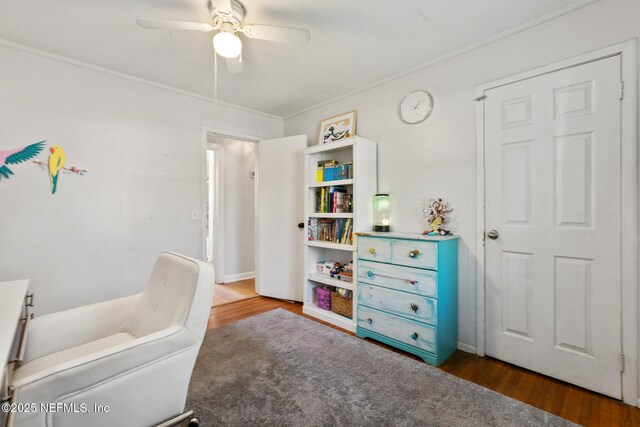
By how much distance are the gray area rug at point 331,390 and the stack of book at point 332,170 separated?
5.01 ft

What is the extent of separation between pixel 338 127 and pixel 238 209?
7.36 ft

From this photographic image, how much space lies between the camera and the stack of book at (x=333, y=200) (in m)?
2.83

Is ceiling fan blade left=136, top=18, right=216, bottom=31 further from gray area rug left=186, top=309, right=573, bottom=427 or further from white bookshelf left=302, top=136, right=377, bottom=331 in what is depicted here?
gray area rug left=186, top=309, right=573, bottom=427

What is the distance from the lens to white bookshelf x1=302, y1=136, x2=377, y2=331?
263 centimetres

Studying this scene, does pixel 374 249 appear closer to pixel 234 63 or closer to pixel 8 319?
pixel 234 63

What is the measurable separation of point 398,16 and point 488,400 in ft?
8.03

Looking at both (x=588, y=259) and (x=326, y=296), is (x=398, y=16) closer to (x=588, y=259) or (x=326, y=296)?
(x=588, y=259)

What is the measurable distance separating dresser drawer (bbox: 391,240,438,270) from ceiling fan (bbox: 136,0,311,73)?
158cm

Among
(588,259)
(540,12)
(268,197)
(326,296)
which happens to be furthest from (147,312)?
(540,12)

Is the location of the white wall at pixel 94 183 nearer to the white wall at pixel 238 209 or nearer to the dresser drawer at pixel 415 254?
the white wall at pixel 238 209

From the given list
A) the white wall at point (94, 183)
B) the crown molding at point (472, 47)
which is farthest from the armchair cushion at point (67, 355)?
the crown molding at point (472, 47)

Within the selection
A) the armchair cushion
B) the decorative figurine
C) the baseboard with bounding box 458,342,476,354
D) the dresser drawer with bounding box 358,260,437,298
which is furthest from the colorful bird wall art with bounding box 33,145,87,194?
the baseboard with bounding box 458,342,476,354

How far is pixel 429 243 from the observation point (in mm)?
2053

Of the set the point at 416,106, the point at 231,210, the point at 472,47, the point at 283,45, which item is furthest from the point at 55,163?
the point at 472,47
